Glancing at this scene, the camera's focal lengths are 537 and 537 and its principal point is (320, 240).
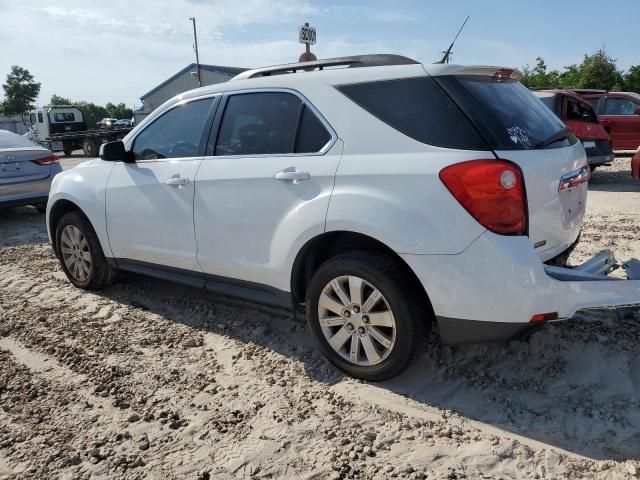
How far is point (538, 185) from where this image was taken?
2664 mm

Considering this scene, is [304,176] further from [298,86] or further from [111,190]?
[111,190]

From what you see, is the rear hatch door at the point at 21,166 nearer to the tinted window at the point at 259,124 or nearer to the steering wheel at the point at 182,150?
the steering wheel at the point at 182,150

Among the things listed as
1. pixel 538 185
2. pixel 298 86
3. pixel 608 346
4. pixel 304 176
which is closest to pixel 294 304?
pixel 304 176

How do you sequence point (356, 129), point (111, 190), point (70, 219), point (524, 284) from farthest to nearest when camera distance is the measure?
point (70, 219) → point (111, 190) → point (356, 129) → point (524, 284)

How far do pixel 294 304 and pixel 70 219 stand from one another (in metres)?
2.53

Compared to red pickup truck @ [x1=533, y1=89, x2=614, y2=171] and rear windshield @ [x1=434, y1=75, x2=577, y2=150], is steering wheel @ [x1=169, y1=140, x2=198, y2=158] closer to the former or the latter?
rear windshield @ [x1=434, y1=75, x2=577, y2=150]

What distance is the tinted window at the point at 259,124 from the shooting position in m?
3.27

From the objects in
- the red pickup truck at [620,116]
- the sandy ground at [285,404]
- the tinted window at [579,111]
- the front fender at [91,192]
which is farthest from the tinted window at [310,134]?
the red pickup truck at [620,116]

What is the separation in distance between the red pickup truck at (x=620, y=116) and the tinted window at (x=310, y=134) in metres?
11.7

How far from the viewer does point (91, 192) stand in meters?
4.46

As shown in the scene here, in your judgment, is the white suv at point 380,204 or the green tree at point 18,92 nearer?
the white suv at point 380,204

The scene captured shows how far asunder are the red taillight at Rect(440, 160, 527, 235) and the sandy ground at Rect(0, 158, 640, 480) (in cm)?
100

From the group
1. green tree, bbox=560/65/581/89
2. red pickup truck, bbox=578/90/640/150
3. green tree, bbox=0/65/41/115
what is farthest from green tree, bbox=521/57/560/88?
green tree, bbox=0/65/41/115

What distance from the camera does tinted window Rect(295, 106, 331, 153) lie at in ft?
10.2
